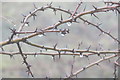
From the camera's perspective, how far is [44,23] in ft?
5.28

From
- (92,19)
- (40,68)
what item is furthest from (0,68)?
(92,19)

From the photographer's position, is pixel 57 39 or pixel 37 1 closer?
pixel 37 1

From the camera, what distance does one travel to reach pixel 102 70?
1.74 m

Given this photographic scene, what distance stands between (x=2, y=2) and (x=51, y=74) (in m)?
0.52

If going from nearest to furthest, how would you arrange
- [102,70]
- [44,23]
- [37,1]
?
[37,1]
[44,23]
[102,70]

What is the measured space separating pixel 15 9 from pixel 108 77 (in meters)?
0.72

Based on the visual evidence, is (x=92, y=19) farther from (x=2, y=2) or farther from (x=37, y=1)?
(x=2, y=2)

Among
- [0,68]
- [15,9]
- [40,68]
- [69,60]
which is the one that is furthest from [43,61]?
[15,9]

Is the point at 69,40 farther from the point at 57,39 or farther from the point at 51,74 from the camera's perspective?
A: the point at 51,74

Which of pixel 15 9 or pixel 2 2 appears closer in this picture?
pixel 2 2

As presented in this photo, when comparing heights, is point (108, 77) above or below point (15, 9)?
below

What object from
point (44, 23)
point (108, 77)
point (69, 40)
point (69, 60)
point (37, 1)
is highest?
point (37, 1)

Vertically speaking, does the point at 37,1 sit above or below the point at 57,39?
above

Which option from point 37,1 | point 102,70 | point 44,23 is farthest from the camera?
point 102,70
